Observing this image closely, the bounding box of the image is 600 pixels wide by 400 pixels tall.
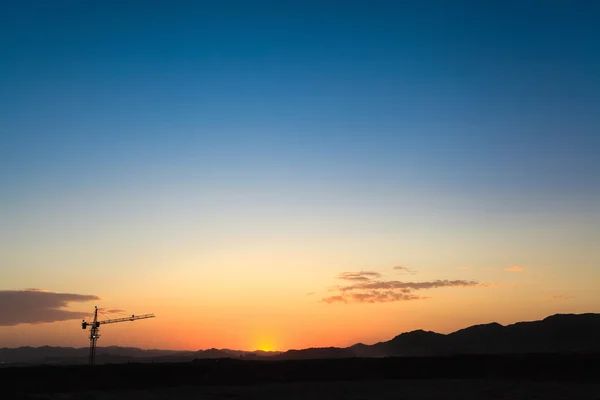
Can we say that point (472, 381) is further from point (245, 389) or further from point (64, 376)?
point (64, 376)

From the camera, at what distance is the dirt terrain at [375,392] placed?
103ft

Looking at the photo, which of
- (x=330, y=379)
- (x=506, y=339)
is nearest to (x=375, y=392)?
(x=330, y=379)

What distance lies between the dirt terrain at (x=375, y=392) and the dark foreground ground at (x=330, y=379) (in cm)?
6

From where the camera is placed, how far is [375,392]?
110 feet

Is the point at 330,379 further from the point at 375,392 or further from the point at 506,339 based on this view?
the point at 506,339

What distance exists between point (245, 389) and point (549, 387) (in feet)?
68.1

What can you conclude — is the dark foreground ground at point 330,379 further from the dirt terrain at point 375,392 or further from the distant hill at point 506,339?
the distant hill at point 506,339

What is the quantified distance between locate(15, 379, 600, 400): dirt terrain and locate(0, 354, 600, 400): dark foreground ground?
61 mm

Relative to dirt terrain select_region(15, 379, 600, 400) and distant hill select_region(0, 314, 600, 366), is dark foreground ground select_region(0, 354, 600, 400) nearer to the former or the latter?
dirt terrain select_region(15, 379, 600, 400)

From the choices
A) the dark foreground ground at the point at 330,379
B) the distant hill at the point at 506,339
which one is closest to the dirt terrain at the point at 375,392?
the dark foreground ground at the point at 330,379

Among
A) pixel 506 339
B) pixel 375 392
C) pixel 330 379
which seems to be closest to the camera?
pixel 375 392

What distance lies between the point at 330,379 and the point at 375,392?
6.20 m

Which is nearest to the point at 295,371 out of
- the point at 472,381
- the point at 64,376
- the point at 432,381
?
the point at 432,381

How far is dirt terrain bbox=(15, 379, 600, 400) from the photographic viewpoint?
31.4 meters
